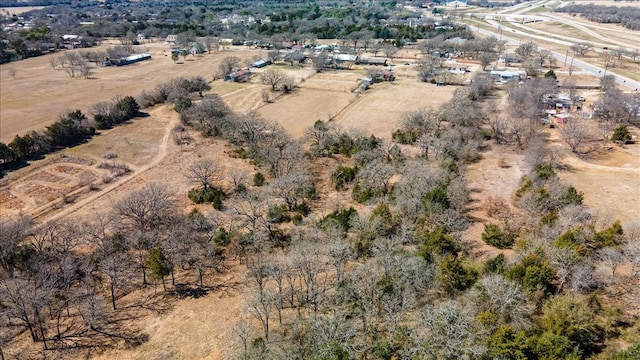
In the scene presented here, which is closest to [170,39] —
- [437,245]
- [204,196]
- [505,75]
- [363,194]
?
[505,75]

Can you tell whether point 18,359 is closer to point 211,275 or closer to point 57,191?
point 211,275

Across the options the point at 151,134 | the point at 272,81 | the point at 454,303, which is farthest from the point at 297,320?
the point at 272,81

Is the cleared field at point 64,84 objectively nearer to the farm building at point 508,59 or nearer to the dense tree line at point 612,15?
the farm building at point 508,59

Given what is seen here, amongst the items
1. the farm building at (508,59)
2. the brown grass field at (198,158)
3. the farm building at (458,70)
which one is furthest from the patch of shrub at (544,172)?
the farm building at (508,59)

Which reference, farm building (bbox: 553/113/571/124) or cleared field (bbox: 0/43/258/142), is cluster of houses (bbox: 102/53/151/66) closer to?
cleared field (bbox: 0/43/258/142)

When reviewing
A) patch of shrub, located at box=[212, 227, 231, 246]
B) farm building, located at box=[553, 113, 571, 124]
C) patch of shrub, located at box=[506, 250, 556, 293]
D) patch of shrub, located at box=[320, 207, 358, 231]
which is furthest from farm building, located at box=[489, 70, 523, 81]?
patch of shrub, located at box=[212, 227, 231, 246]

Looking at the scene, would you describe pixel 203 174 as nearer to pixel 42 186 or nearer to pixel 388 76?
pixel 42 186

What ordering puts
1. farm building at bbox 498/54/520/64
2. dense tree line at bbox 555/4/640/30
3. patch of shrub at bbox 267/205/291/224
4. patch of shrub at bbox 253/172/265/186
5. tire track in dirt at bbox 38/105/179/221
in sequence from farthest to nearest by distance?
dense tree line at bbox 555/4/640/30, farm building at bbox 498/54/520/64, patch of shrub at bbox 253/172/265/186, tire track in dirt at bbox 38/105/179/221, patch of shrub at bbox 267/205/291/224
